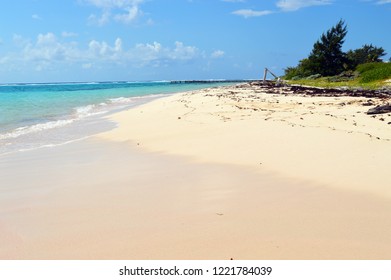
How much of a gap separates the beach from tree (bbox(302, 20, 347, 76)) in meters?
37.5

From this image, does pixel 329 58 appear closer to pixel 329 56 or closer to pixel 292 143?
pixel 329 56

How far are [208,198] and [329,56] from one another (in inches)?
1711

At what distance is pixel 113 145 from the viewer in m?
8.59

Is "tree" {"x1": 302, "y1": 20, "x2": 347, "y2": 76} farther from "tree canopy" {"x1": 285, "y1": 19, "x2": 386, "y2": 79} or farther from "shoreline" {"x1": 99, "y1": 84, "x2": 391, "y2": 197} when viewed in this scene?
"shoreline" {"x1": 99, "y1": 84, "x2": 391, "y2": 197}

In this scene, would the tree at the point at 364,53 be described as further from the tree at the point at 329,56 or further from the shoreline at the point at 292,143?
the shoreline at the point at 292,143

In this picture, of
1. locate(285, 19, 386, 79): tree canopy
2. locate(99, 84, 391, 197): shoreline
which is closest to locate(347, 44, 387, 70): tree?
locate(285, 19, 386, 79): tree canopy

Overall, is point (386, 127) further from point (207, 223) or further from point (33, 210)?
point (33, 210)

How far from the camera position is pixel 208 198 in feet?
14.8

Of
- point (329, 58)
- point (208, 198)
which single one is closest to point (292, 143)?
point (208, 198)

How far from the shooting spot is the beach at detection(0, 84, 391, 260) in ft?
10.8

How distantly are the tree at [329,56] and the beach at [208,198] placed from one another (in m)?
37.5
